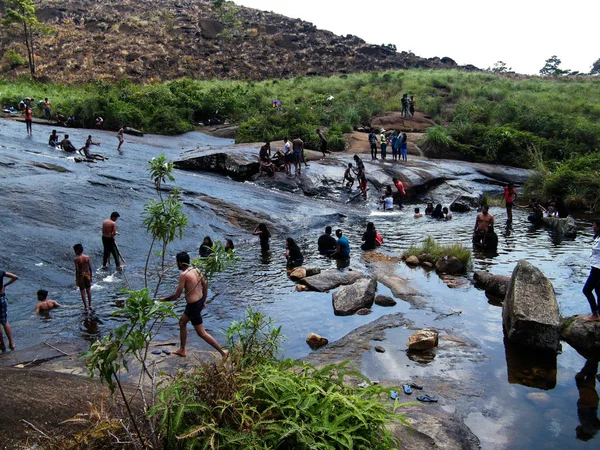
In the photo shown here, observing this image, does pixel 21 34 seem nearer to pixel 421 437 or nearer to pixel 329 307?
pixel 329 307

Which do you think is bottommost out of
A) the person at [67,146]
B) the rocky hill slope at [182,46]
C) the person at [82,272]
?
the person at [82,272]

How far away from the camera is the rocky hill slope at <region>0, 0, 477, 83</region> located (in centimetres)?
5756

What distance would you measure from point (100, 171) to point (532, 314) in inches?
609

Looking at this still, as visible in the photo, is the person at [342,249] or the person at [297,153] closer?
the person at [342,249]

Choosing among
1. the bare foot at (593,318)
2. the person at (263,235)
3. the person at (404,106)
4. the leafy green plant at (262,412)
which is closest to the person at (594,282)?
the bare foot at (593,318)

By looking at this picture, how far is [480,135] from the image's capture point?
31750mm

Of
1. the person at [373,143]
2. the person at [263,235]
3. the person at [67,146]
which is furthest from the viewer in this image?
the person at [373,143]

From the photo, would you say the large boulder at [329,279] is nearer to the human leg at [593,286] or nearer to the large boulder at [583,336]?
the large boulder at [583,336]

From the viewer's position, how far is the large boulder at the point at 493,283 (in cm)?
1105

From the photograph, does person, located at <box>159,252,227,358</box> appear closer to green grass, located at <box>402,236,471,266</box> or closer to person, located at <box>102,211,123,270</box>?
person, located at <box>102,211,123,270</box>

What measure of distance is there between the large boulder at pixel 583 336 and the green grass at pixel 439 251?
4.27 metres

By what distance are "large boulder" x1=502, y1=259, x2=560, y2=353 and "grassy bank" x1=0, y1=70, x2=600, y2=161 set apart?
20909mm

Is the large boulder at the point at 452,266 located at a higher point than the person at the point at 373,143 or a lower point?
lower

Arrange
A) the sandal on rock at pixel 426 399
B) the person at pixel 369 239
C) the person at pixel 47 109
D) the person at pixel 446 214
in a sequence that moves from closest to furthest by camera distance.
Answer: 1. the sandal on rock at pixel 426 399
2. the person at pixel 369 239
3. the person at pixel 446 214
4. the person at pixel 47 109
